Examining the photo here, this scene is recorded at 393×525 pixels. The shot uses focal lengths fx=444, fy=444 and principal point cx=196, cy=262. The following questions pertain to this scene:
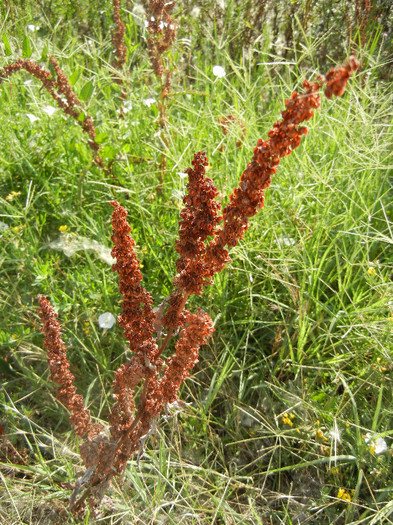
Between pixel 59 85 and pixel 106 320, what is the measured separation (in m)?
1.10

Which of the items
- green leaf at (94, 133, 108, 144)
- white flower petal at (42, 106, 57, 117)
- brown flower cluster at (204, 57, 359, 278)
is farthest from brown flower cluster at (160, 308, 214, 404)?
white flower petal at (42, 106, 57, 117)

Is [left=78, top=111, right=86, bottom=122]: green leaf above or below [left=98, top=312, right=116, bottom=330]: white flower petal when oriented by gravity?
above

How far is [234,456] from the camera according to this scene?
1.72 meters

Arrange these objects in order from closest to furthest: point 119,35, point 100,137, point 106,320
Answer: point 106,320
point 100,137
point 119,35

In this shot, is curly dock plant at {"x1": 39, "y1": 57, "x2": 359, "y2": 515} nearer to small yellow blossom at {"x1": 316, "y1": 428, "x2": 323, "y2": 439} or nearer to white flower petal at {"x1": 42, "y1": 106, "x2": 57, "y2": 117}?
small yellow blossom at {"x1": 316, "y1": 428, "x2": 323, "y2": 439}

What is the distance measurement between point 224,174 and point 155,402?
1290mm

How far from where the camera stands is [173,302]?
117 centimetres

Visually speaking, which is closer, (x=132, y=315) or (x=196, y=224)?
(x=196, y=224)

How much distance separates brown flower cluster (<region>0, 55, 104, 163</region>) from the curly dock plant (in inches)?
45.8

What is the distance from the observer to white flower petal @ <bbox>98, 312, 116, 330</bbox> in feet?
5.82

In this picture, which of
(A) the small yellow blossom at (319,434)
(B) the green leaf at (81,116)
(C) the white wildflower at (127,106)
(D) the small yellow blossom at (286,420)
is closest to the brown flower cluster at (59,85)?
(B) the green leaf at (81,116)

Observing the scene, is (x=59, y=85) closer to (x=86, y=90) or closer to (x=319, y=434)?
(x=86, y=90)

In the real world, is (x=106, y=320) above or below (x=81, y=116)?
below

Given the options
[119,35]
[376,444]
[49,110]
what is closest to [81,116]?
[49,110]
